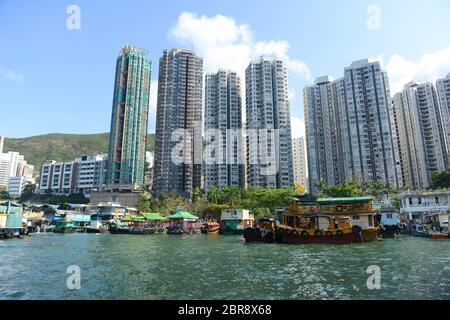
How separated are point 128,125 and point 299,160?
3174 inches

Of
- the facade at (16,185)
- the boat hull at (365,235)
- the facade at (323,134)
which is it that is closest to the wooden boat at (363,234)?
the boat hull at (365,235)

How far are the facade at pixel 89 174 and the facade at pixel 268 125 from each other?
2781 inches

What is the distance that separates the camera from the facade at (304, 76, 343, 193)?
108869 millimetres

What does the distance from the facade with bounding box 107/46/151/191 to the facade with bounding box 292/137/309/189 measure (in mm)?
71866

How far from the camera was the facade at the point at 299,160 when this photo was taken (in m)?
145

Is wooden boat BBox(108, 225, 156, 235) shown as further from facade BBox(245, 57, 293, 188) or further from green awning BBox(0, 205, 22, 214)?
facade BBox(245, 57, 293, 188)

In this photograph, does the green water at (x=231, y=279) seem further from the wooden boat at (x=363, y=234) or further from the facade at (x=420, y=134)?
the facade at (x=420, y=134)

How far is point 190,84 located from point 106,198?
54.0 metres

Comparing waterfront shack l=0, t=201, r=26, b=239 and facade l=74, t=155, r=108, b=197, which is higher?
facade l=74, t=155, r=108, b=197

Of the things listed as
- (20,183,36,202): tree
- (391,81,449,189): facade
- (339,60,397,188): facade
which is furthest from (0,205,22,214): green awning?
(20,183,36,202): tree

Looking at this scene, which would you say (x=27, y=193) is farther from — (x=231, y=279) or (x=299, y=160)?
(x=231, y=279)

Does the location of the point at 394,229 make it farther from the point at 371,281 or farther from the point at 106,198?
the point at 106,198

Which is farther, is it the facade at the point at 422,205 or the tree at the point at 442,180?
the tree at the point at 442,180

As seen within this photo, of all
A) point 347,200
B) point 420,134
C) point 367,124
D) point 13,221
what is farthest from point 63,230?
point 420,134
